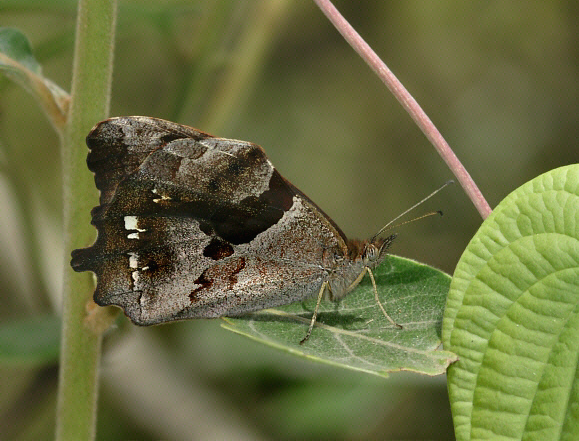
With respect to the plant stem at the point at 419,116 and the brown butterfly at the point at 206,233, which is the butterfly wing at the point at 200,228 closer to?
the brown butterfly at the point at 206,233

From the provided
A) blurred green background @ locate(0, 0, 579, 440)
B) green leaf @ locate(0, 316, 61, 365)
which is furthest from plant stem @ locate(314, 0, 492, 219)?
green leaf @ locate(0, 316, 61, 365)

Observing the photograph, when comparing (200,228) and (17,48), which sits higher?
(17,48)

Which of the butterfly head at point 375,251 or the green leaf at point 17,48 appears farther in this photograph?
the butterfly head at point 375,251

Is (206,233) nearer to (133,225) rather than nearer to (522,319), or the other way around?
(133,225)

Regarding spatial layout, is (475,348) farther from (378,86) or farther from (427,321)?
(378,86)

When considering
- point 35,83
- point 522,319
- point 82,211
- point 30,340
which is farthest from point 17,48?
point 522,319

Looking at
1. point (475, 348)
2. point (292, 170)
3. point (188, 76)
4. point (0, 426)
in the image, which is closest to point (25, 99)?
point (292, 170)

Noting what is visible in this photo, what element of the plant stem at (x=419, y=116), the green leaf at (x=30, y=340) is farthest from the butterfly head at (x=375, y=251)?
the green leaf at (x=30, y=340)
